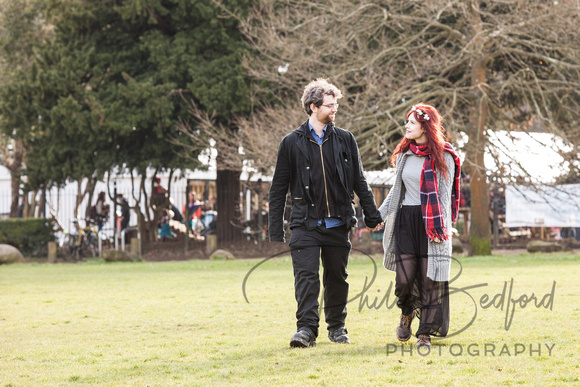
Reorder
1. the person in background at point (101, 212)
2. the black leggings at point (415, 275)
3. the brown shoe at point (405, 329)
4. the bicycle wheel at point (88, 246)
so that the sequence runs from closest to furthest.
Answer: the black leggings at point (415, 275)
the brown shoe at point (405, 329)
the bicycle wheel at point (88, 246)
the person in background at point (101, 212)

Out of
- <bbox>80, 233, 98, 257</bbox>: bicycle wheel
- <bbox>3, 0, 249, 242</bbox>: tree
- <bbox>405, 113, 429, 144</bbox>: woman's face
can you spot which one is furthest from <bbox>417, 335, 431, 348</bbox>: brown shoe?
<bbox>80, 233, 98, 257</bbox>: bicycle wheel

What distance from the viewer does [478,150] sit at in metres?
18.6

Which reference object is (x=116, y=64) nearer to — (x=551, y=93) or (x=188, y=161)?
(x=188, y=161)

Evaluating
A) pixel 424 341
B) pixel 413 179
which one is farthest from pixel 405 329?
pixel 413 179

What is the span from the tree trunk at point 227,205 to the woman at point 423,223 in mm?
19618

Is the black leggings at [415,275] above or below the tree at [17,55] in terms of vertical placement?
below

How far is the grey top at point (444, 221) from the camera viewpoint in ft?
20.3

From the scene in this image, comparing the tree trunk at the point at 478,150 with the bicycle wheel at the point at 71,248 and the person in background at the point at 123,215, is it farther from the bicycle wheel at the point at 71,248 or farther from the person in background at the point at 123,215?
the bicycle wheel at the point at 71,248

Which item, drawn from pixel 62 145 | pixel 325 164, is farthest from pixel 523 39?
pixel 325 164

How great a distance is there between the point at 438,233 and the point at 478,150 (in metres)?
13.0

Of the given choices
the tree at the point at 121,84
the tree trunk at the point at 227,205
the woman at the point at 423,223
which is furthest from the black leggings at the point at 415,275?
the tree trunk at the point at 227,205

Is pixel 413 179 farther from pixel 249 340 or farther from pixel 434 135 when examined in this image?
pixel 249 340

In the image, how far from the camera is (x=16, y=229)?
23812mm

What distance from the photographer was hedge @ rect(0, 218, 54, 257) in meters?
23.8
